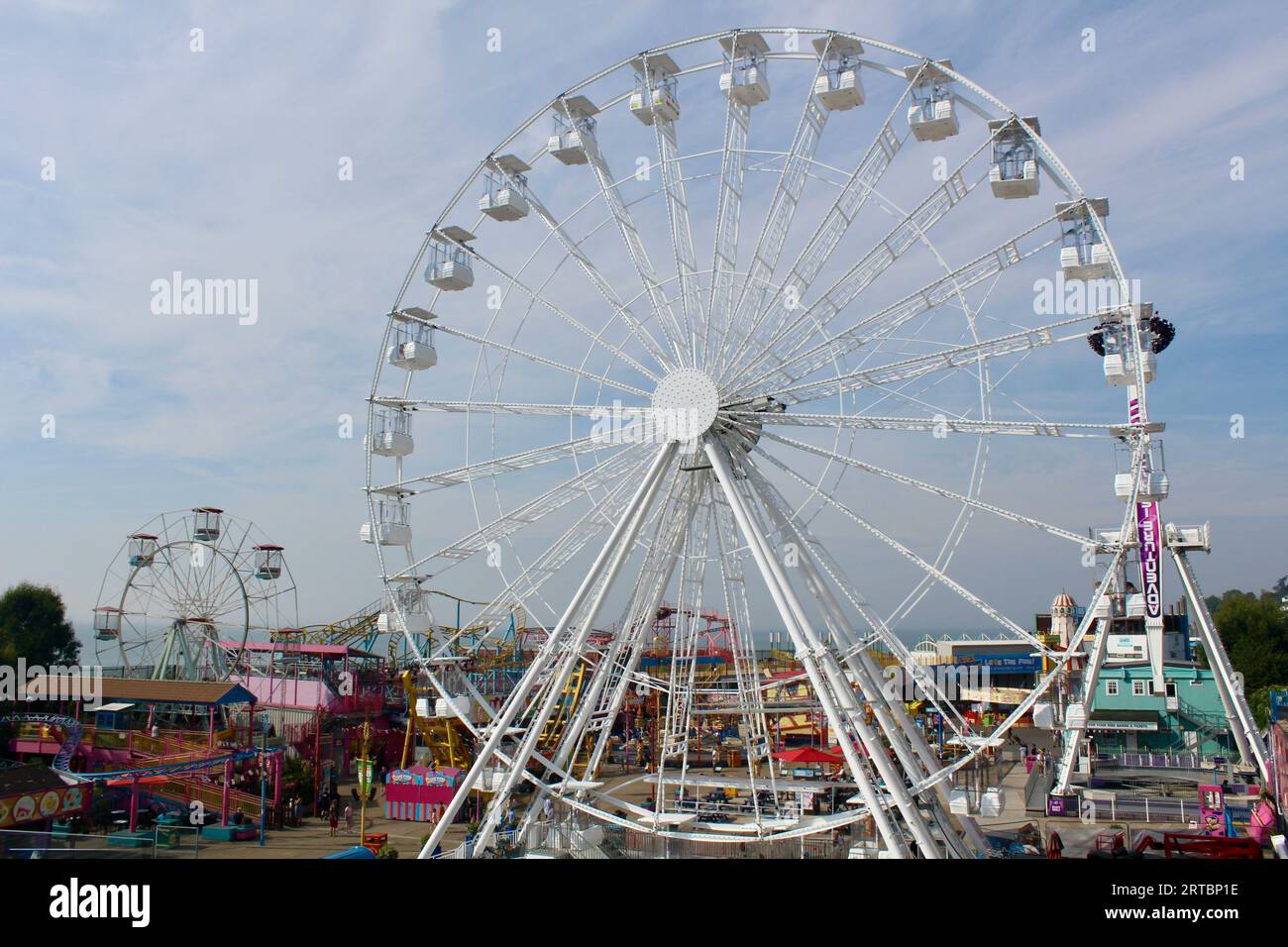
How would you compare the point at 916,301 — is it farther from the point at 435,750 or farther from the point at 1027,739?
the point at 1027,739

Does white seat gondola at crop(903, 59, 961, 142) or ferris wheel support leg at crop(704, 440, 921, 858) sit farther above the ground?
white seat gondola at crop(903, 59, 961, 142)

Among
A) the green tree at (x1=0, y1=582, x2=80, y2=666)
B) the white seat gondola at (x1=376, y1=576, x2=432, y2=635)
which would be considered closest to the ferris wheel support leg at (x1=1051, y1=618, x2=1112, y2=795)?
the white seat gondola at (x1=376, y1=576, x2=432, y2=635)

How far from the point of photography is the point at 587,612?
66.7ft

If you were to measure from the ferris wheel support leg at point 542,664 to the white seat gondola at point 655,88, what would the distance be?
24.0 feet

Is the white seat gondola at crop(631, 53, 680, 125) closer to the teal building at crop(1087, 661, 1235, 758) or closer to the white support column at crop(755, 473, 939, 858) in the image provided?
the white support column at crop(755, 473, 939, 858)

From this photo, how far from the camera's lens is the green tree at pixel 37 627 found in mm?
52812

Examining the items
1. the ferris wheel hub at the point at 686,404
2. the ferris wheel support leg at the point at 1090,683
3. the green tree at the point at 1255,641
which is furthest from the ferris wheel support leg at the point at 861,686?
the green tree at the point at 1255,641

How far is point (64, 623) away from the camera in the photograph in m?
57.1

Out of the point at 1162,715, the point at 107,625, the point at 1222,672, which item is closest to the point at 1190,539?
the point at 1222,672

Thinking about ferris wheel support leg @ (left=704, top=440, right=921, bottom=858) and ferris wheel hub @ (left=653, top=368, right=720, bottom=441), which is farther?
ferris wheel hub @ (left=653, top=368, right=720, bottom=441)

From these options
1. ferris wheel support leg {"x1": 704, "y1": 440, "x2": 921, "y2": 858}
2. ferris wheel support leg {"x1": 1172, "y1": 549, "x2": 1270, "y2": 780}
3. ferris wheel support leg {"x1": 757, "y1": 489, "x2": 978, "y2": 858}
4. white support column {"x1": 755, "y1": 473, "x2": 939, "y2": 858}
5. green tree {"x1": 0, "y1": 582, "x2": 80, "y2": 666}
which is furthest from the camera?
green tree {"x1": 0, "y1": 582, "x2": 80, "y2": 666}

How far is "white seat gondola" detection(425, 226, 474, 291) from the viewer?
902 inches

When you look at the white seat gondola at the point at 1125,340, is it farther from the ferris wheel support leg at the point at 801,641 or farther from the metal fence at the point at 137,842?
the metal fence at the point at 137,842

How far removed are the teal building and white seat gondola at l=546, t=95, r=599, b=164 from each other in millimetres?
Answer: 32595
